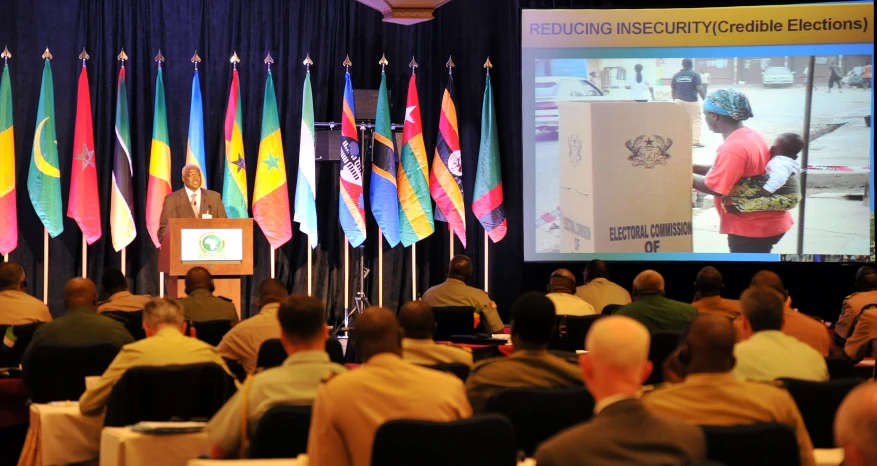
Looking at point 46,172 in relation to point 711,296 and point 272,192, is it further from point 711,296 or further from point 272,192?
point 711,296

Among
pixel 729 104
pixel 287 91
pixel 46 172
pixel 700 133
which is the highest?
pixel 287 91

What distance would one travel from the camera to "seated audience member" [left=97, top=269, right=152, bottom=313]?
7855 mm

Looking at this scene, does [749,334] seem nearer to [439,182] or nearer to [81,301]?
[81,301]

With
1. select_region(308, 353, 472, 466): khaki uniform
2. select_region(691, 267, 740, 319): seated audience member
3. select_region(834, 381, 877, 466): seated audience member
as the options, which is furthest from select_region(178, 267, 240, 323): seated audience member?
select_region(834, 381, 877, 466): seated audience member

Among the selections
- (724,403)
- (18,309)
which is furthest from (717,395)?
(18,309)

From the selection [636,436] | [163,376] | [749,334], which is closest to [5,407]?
[163,376]

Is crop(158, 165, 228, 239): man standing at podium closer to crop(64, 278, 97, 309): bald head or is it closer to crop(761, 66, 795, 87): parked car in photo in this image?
crop(64, 278, 97, 309): bald head

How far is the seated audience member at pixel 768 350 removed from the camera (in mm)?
4668

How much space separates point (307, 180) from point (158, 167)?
1.61 metres

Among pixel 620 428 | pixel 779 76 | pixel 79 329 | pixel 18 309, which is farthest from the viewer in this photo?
pixel 779 76

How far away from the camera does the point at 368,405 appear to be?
3.46 m

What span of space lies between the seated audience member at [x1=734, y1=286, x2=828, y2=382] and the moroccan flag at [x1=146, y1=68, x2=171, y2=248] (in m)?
8.15

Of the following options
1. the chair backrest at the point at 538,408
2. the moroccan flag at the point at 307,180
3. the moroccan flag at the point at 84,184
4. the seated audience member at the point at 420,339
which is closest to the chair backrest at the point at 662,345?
the seated audience member at the point at 420,339

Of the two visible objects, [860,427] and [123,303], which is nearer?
[860,427]
